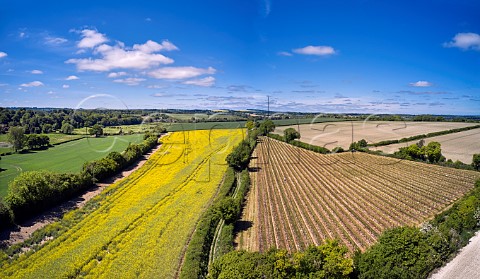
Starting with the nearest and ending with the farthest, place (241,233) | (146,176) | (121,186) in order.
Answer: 1. (241,233)
2. (121,186)
3. (146,176)

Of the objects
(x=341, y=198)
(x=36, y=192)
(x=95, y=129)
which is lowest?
(x=341, y=198)

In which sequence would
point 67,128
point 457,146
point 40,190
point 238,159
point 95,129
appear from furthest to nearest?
point 67,128
point 95,129
point 457,146
point 238,159
point 40,190

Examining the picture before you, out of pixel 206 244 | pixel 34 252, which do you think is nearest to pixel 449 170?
pixel 206 244

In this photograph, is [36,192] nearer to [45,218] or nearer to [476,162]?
[45,218]

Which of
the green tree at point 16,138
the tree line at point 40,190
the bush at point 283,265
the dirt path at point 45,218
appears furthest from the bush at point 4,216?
the green tree at point 16,138

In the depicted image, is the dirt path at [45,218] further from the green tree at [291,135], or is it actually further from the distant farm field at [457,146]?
the distant farm field at [457,146]

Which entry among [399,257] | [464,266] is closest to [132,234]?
[399,257]

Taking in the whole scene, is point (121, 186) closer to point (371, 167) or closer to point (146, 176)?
point (146, 176)

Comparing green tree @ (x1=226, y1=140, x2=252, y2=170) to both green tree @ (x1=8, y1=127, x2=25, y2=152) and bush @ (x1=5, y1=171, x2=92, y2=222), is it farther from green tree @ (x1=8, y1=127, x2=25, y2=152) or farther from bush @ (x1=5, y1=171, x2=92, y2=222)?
green tree @ (x1=8, y1=127, x2=25, y2=152)
